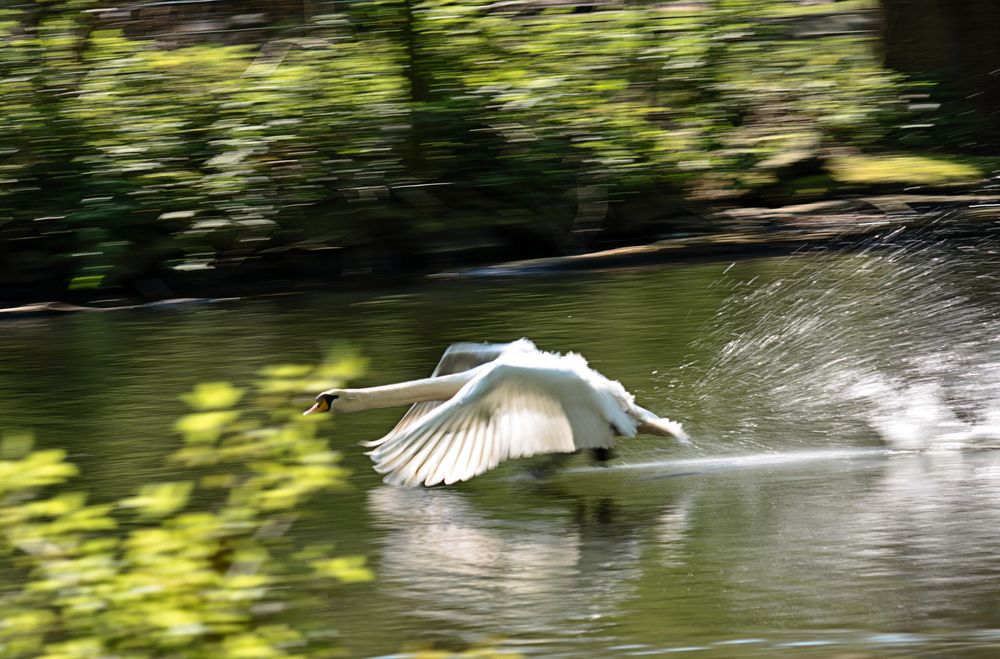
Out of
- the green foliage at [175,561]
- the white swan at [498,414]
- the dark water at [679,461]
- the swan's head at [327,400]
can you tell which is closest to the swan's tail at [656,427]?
the white swan at [498,414]

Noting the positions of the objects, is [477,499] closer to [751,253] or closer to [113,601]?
[113,601]

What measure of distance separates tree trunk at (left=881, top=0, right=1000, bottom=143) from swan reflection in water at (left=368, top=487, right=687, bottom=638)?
13102mm

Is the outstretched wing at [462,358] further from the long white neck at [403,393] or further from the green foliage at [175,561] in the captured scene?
the green foliage at [175,561]

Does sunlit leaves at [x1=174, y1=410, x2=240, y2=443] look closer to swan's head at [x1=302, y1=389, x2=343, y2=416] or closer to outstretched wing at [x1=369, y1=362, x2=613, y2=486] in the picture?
outstretched wing at [x1=369, y1=362, x2=613, y2=486]

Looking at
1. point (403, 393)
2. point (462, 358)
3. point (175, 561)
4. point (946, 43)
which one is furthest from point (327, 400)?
point (946, 43)

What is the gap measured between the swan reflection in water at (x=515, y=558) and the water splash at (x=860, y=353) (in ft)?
5.55

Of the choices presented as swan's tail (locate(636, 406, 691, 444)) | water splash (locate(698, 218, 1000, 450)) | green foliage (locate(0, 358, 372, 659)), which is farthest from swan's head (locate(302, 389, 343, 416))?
green foliage (locate(0, 358, 372, 659))

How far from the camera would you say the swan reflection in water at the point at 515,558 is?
5.49 meters

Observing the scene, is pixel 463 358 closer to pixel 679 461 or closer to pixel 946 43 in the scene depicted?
pixel 679 461

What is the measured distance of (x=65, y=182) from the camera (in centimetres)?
1570

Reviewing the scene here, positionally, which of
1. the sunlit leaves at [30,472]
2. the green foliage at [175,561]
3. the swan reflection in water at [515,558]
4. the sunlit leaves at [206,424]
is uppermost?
the sunlit leaves at [206,424]

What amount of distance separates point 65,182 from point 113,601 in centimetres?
1337

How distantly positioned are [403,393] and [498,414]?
0.54 metres

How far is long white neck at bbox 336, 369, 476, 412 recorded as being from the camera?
7.02m
